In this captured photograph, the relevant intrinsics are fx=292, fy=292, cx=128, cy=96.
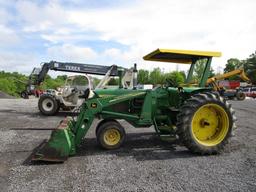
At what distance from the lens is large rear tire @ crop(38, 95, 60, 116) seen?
14039mm

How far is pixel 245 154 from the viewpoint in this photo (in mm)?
6508

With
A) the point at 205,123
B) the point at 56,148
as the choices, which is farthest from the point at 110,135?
the point at 205,123

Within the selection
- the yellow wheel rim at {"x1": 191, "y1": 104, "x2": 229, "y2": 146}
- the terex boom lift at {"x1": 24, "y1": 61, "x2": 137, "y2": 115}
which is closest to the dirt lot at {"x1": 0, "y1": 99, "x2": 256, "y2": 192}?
the yellow wheel rim at {"x1": 191, "y1": 104, "x2": 229, "y2": 146}

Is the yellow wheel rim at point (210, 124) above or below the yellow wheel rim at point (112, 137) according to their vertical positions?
above

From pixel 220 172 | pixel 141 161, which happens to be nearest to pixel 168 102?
pixel 141 161

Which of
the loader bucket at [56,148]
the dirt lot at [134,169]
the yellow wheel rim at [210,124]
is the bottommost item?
the dirt lot at [134,169]

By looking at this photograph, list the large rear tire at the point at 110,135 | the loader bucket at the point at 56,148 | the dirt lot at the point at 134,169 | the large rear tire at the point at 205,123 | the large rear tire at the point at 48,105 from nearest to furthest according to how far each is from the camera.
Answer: the dirt lot at the point at 134,169 < the loader bucket at the point at 56,148 < the large rear tire at the point at 205,123 < the large rear tire at the point at 110,135 < the large rear tire at the point at 48,105

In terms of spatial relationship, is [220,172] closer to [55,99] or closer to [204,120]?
[204,120]

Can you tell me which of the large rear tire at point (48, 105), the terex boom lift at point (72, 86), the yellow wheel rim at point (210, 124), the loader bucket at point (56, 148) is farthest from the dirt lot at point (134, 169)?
the terex boom lift at point (72, 86)

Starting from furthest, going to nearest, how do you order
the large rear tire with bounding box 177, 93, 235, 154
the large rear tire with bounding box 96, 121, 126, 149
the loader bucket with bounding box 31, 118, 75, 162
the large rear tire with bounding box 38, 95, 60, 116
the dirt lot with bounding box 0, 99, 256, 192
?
the large rear tire with bounding box 38, 95, 60, 116 → the large rear tire with bounding box 96, 121, 126, 149 → the large rear tire with bounding box 177, 93, 235, 154 → the loader bucket with bounding box 31, 118, 75, 162 → the dirt lot with bounding box 0, 99, 256, 192

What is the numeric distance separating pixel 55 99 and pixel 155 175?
10012 mm

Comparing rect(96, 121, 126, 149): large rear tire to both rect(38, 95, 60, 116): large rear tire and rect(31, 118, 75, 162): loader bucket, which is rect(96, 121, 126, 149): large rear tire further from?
rect(38, 95, 60, 116): large rear tire

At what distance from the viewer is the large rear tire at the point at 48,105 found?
1404cm

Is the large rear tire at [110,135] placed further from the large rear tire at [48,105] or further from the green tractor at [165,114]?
the large rear tire at [48,105]
